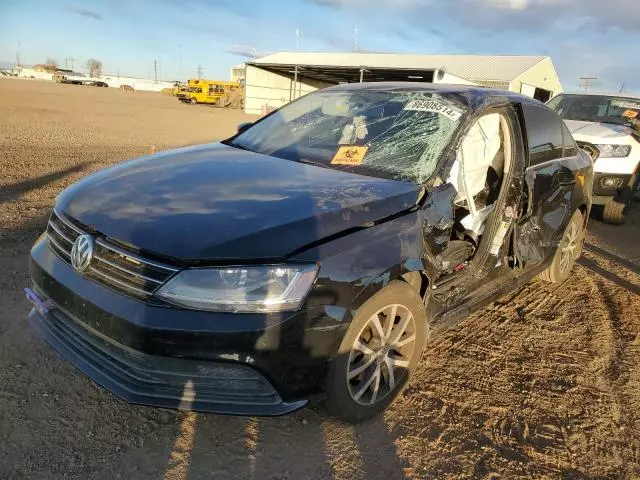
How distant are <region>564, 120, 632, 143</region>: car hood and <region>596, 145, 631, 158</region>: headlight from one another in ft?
0.29

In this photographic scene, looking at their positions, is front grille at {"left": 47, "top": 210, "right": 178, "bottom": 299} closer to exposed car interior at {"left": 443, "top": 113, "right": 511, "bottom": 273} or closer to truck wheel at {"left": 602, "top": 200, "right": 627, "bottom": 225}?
exposed car interior at {"left": 443, "top": 113, "right": 511, "bottom": 273}

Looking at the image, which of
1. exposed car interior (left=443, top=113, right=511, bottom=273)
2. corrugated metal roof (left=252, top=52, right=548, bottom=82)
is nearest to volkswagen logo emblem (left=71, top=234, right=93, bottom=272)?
exposed car interior (left=443, top=113, right=511, bottom=273)

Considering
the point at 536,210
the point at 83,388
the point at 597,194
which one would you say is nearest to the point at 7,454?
the point at 83,388

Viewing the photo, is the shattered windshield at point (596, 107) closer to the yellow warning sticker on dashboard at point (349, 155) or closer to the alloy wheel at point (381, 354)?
the yellow warning sticker on dashboard at point (349, 155)

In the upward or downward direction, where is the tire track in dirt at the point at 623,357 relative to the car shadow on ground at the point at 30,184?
downward

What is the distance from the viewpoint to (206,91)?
152 feet

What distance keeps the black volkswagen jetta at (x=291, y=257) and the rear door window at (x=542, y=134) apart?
118 millimetres

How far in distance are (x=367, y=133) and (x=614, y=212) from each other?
5970mm

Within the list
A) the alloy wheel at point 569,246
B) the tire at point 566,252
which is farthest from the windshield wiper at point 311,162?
the alloy wheel at point 569,246

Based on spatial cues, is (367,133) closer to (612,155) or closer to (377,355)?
(377,355)

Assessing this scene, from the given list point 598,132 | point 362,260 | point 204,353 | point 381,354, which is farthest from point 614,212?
point 204,353

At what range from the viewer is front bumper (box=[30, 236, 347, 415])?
2139 mm

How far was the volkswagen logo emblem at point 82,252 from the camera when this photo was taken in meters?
2.39

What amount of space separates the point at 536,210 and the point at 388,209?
6.04 ft
